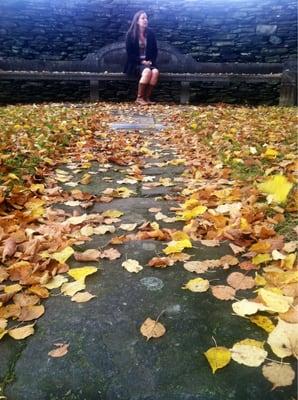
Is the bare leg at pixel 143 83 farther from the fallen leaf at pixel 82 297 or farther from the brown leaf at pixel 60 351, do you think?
the brown leaf at pixel 60 351

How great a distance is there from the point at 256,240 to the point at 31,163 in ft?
6.60

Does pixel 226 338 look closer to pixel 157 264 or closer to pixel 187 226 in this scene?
pixel 157 264

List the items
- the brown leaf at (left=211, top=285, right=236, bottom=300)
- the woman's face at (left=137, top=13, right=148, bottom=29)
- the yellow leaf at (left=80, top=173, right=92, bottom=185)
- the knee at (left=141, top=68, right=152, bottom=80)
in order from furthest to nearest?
the woman's face at (left=137, top=13, right=148, bottom=29) < the knee at (left=141, top=68, right=152, bottom=80) < the yellow leaf at (left=80, top=173, right=92, bottom=185) < the brown leaf at (left=211, top=285, right=236, bottom=300)

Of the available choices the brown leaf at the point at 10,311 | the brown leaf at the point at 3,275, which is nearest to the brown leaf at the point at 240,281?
the brown leaf at the point at 10,311

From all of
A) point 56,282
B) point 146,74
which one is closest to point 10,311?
point 56,282

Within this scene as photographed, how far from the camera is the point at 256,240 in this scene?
6.07 feet

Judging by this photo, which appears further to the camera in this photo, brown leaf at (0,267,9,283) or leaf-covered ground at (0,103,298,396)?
brown leaf at (0,267,9,283)

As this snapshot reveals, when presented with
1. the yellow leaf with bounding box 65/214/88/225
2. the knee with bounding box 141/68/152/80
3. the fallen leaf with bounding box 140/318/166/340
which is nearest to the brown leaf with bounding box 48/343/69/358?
the fallen leaf with bounding box 140/318/166/340

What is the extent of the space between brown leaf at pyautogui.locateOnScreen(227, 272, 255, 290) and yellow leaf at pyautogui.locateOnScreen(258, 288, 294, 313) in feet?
0.33

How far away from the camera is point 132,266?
169 cm

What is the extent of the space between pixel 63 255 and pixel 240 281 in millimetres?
760

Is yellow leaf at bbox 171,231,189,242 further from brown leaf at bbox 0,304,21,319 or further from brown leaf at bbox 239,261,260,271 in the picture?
brown leaf at bbox 0,304,21,319

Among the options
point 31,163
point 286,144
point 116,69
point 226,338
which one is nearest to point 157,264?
point 226,338

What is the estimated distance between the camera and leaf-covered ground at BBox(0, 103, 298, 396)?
1.32m
